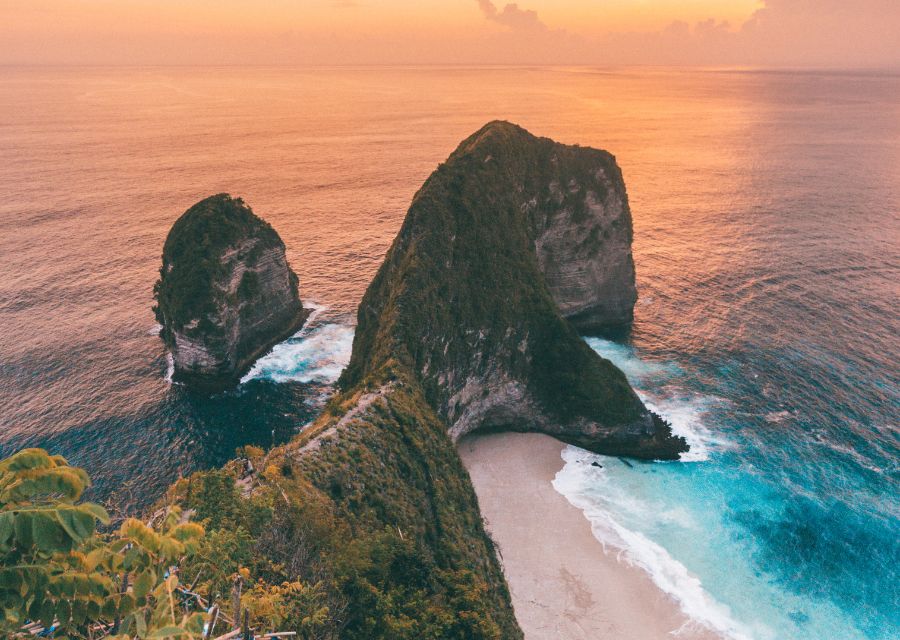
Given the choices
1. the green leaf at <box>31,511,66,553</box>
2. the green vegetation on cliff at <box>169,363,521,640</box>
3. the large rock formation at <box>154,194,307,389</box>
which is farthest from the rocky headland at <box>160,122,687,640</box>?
the green leaf at <box>31,511,66,553</box>

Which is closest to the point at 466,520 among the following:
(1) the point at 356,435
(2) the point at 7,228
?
(1) the point at 356,435

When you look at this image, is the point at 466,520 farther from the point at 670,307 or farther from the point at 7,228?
the point at 7,228

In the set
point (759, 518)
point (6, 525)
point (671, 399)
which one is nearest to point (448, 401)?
point (671, 399)

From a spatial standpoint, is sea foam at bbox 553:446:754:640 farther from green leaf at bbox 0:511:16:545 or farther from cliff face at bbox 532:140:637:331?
green leaf at bbox 0:511:16:545

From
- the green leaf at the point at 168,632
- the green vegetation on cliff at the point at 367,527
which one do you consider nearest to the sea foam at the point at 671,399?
the green vegetation on cliff at the point at 367,527

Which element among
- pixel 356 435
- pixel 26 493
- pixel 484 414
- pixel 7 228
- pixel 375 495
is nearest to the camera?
pixel 26 493
